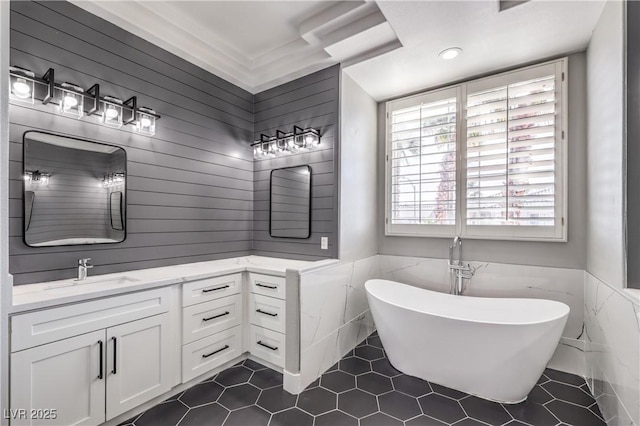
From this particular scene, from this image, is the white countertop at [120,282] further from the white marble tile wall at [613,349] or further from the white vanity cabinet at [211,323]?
the white marble tile wall at [613,349]

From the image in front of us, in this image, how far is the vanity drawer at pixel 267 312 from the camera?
244 centimetres

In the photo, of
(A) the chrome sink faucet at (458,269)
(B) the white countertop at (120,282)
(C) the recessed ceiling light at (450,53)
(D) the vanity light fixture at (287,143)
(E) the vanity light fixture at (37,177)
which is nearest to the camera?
(B) the white countertop at (120,282)

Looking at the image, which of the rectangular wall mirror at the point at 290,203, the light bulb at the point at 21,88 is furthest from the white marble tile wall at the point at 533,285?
the light bulb at the point at 21,88

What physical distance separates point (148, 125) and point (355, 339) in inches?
104

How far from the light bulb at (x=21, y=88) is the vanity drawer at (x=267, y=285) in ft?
6.24

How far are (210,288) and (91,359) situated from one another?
2.68ft

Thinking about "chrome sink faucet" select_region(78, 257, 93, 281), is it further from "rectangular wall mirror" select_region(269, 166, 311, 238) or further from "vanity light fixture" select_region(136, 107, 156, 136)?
"rectangular wall mirror" select_region(269, 166, 311, 238)

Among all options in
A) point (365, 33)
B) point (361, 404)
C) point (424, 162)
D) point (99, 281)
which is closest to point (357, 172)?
point (424, 162)

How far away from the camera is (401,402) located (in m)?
2.11

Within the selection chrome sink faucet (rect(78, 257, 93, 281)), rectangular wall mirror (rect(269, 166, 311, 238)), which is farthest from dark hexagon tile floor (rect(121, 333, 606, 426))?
rectangular wall mirror (rect(269, 166, 311, 238))

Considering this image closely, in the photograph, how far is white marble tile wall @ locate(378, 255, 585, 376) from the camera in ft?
7.91

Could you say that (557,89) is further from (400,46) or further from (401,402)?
(401,402)

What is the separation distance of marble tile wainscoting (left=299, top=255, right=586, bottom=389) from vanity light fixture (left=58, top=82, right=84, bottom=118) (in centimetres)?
194

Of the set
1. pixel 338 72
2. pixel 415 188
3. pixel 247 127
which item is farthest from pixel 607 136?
pixel 247 127
